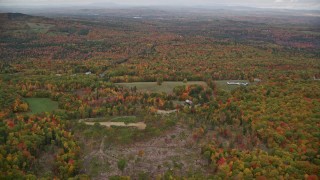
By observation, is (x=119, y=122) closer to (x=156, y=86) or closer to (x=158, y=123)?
(x=158, y=123)

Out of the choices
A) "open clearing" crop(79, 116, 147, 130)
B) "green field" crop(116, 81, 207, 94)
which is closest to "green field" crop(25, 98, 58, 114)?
"open clearing" crop(79, 116, 147, 130)

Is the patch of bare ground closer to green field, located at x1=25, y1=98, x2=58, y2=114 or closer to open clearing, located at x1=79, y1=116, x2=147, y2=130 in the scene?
open clearing, located at x1=79, y1=116, x2=147, y2=130

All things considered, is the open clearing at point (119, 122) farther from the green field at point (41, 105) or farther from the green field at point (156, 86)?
the green field at point (156, 86)

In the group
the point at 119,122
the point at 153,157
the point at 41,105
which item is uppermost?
the point at 41,105

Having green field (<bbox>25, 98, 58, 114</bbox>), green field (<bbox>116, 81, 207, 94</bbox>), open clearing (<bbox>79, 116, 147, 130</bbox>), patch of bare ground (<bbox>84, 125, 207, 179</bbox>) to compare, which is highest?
green field (<bbox>116, 81, 207, 94</bbox>)

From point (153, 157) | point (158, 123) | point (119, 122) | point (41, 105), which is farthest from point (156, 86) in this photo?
point (153, 157)

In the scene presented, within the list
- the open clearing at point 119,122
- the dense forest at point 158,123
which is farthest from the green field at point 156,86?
the open clearing at point 119,122
